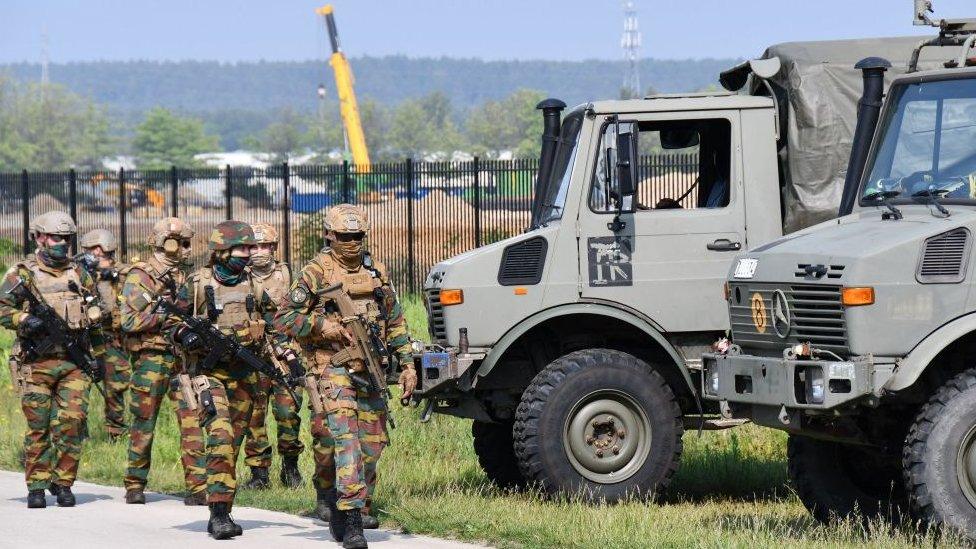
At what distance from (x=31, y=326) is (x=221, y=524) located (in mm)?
2867

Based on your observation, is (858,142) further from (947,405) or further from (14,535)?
(14,535)

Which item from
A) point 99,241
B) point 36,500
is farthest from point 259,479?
point 99,241

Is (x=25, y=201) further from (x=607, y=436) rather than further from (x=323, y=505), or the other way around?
(x=607, y=436)

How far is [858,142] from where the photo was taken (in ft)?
35.3

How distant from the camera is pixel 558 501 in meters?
11.8

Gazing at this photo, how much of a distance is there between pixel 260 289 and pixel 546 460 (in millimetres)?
2271

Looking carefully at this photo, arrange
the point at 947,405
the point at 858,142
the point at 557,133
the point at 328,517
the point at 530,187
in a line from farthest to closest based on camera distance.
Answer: the point at 530,187 → the point at 557,133 → the point at 328,517 → the point at 858,142 → the point at 947,405

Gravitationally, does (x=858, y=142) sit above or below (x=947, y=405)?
above

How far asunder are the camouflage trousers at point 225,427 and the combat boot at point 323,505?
583 millimetres

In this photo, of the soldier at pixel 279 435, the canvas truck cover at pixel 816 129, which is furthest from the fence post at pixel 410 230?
the canvas truck cover at pixel 816 129

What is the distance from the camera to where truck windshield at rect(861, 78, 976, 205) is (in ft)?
33.2

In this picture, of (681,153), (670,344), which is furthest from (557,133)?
(670,344)

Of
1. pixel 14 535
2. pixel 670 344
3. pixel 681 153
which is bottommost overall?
pixel 14 535

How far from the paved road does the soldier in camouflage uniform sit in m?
0.31
